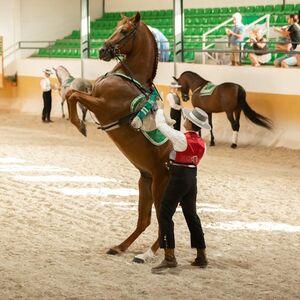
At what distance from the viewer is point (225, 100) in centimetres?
1533

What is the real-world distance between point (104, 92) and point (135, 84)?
340 mm

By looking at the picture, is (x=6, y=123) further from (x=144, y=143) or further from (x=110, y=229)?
(x=144, y=143)

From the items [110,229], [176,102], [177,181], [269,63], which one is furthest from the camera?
[269,63]

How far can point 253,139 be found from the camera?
622 inches

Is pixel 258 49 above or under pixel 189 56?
above

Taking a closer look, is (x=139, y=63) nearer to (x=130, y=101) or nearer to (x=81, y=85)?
(x=130, y=101)

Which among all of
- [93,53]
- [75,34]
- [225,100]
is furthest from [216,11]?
[225,100]

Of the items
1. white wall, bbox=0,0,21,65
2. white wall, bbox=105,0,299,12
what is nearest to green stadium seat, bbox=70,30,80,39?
white wall, bbox=105,0,299,12

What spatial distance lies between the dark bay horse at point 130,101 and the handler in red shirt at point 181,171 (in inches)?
11.0

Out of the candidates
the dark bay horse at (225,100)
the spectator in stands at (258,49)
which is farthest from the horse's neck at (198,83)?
the spectator in stands at (258,49)

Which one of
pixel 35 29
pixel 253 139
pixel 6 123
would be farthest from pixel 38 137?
pixel 35 29

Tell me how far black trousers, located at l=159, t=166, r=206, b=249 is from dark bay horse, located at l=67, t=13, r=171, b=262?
0.82 feet

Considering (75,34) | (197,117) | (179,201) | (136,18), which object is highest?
(136,18)

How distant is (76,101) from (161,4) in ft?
64.4
